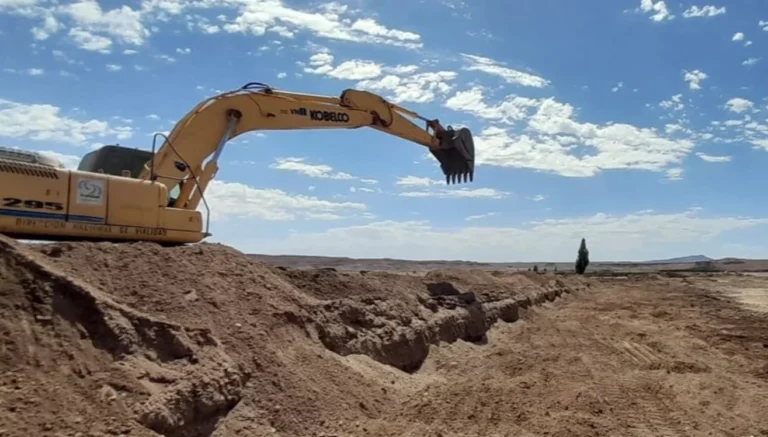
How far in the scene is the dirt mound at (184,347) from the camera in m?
5.28

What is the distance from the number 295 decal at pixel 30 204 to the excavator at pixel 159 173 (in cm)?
1

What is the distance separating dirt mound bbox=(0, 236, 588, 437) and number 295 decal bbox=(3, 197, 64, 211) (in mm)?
770

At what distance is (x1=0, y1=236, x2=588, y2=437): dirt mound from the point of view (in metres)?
5.28

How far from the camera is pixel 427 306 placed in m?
13.9

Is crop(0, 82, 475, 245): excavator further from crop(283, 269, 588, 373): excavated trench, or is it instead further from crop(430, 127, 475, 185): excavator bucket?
crop(283, 269, 588, 373): excavated trench

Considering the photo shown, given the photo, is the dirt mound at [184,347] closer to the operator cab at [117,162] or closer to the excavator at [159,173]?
the excavator at [159,173]

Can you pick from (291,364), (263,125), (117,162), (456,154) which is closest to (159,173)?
(117,162)

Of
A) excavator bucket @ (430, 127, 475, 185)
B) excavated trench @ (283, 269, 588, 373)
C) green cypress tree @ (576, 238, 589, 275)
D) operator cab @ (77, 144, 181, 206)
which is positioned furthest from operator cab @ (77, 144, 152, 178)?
green cypress tree @ (576, 238, 589, 275)

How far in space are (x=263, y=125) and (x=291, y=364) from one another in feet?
19.4

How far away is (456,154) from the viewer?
1627 centimetres

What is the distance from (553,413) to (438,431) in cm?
169

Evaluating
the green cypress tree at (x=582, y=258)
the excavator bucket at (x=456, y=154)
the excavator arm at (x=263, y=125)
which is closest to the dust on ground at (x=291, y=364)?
the excavator arm at (x=263, y=125)

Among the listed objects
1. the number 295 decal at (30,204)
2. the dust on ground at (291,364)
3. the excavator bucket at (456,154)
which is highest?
the excavator bucket at (456,154)

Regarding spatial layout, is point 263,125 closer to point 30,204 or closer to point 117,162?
point 117,162
